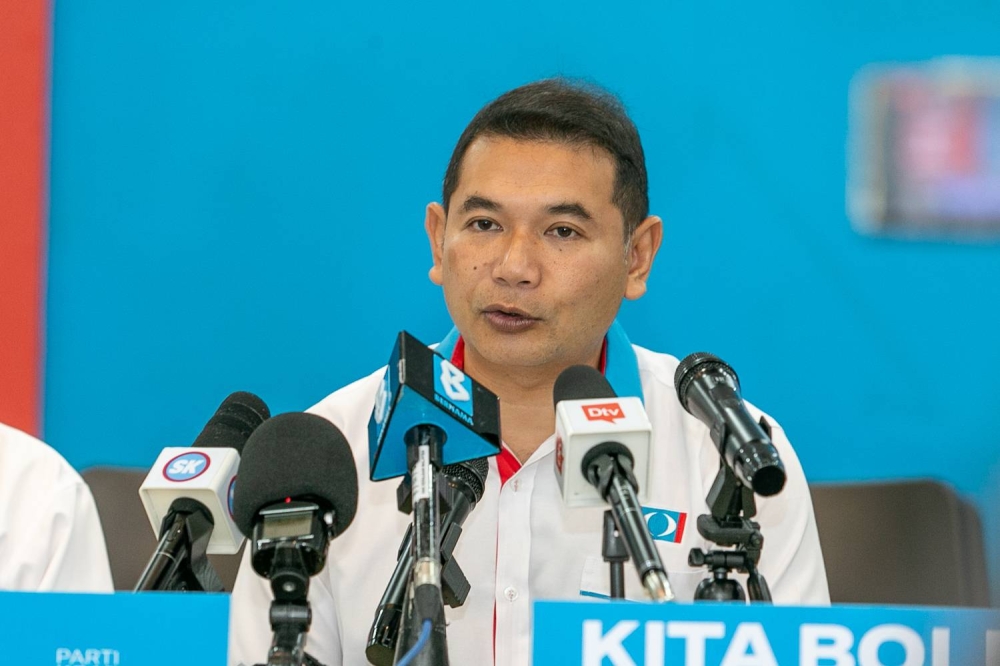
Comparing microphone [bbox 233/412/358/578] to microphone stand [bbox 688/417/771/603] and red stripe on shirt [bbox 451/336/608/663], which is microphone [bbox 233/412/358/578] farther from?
red stripe on shirt [bbox 451/336/608/663]

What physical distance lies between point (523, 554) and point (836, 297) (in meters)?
1.36

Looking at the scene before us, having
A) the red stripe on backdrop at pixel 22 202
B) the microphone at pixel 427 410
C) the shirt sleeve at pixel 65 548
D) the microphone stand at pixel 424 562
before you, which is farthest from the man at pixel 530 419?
the red stripe on backdrop at pixel 22 202

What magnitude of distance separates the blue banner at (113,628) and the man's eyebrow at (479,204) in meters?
1.21

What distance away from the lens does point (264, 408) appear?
183cm

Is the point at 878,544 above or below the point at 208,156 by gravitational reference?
below

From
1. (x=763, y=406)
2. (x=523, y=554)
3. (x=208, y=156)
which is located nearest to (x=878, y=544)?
(x=763, y=406)

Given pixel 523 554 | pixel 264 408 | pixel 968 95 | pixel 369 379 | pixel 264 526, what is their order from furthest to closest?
pixel 968 95 < pixel 369 379 < pixel 523 554 < pixel 264 408 < pixel 264 526

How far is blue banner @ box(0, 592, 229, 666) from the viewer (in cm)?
127

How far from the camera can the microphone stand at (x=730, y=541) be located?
4.99ft

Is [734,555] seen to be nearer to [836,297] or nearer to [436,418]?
[436,418]

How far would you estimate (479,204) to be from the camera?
2352 millimetres

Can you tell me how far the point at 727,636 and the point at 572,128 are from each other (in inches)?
54.9

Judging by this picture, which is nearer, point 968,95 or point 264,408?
point 264,408

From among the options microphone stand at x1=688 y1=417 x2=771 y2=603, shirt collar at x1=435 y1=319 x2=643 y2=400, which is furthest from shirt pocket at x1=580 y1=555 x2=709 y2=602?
microphone stand at x1=688 y1=417 x2=771 y2=603
